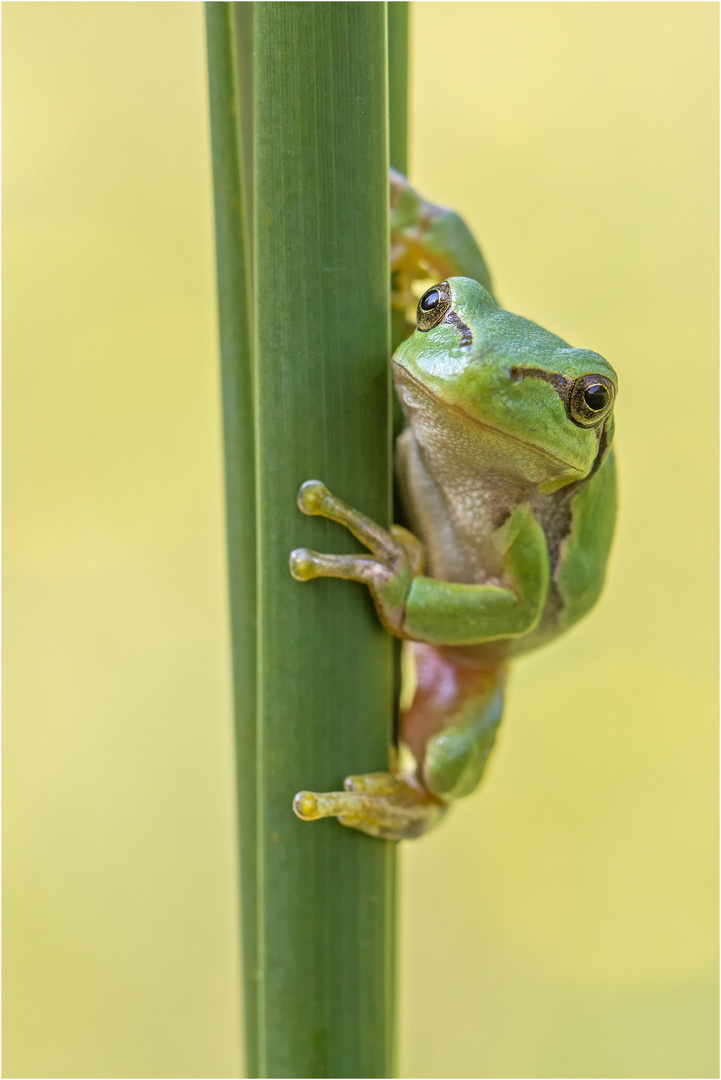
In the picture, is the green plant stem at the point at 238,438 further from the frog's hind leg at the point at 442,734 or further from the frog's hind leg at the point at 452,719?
the frog's hind leg at the point at 452,719

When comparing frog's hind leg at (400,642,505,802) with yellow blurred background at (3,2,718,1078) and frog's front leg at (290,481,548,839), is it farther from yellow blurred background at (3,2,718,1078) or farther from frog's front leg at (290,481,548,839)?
yellow blurred background at (3,2,718,1078)

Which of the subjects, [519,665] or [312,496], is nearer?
[312,496]

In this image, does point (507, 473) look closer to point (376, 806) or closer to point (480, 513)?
point (480, 513)

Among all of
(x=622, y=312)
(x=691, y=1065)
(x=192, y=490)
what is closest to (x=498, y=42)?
(x=622, y=312)

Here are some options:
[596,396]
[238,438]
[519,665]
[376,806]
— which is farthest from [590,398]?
[519,665]

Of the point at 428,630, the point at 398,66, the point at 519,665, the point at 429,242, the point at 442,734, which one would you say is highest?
the point at 398,66

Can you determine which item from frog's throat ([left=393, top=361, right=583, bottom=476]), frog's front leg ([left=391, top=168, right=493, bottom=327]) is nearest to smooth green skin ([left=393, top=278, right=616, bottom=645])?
frog's throat ([left=393, top=361, right=583, bottom=476])

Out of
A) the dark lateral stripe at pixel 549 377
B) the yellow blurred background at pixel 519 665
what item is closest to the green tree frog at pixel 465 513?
the dark lateral stripe at pixel 549 377
